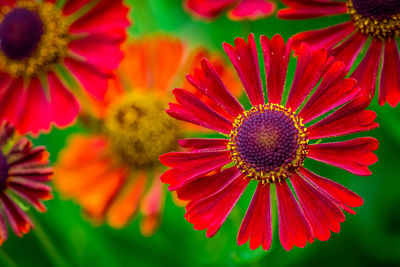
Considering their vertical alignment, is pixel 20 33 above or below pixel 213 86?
above

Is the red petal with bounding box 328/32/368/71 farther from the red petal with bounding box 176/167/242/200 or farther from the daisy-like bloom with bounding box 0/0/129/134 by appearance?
the daisy-like bloom with bounding box 0/0/129/134

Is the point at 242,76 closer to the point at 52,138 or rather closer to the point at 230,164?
the point at 230,164

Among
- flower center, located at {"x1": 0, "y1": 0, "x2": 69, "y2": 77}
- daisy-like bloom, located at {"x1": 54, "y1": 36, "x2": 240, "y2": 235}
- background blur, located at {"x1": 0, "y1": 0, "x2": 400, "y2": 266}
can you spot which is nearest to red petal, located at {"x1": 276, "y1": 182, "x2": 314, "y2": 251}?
background blur, located at {"x1": 0, "y1": 0, "x2": 400, "y2": 266}

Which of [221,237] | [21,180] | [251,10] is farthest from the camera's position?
[221,237]

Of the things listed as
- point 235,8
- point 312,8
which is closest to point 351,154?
point 312,8

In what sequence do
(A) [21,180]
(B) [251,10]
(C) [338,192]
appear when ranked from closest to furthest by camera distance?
(C) [338,192] < (A) [21,180] < (B) [251,10]

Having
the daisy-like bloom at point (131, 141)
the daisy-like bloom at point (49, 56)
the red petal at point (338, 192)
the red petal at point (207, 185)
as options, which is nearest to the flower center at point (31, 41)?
the daisy-like bloom at point (49, 56)

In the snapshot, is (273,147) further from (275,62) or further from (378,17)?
(378,17)

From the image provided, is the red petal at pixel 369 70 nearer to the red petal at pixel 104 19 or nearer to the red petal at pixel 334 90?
the red petal at pixel 334 90

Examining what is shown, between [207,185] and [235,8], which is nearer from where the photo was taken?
[207,185]
